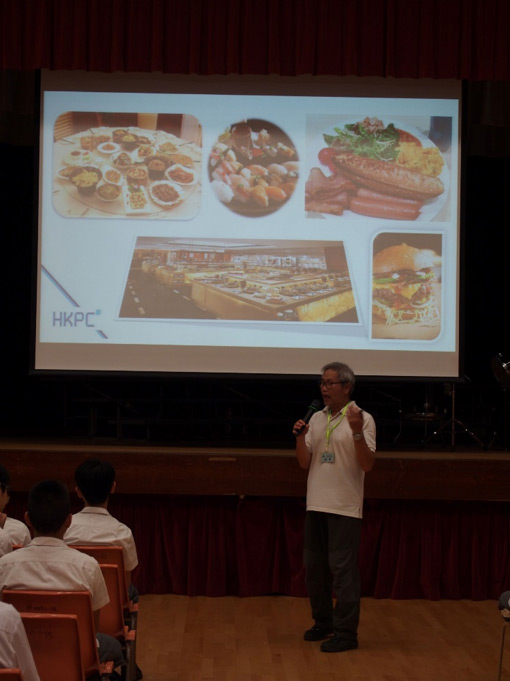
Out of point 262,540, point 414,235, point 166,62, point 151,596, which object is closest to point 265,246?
point 414,235

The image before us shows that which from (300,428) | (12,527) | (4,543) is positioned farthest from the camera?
(300,428)

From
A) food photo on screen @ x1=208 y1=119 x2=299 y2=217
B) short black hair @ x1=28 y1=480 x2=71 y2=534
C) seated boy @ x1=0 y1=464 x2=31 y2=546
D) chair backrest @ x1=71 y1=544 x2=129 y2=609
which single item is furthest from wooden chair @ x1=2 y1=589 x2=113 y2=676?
food photo on screen @ x1=208 y1=119 x2=299 y2=217

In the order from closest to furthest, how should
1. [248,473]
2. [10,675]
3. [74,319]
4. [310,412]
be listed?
[10,675] → [310,412] → [248,473] → [74,319]

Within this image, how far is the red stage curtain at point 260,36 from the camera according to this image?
232 inches

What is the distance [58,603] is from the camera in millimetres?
2486

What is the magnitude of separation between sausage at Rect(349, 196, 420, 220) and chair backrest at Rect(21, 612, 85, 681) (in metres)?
4.08

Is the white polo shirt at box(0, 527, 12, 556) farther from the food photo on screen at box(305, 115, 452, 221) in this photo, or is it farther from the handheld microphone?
the food photo on screen at box(305, 115, 452, 221)

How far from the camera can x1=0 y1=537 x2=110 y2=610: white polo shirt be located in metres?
2.57

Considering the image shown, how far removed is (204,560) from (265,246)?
6.82 feet

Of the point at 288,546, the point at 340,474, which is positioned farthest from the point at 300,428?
the point at 288,546

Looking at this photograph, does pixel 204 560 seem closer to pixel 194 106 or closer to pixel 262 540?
pixel 262 540

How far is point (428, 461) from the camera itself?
5.41 m

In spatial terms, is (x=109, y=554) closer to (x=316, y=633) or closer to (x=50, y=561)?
(x=50, y=561)

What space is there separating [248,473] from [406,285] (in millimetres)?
1649
